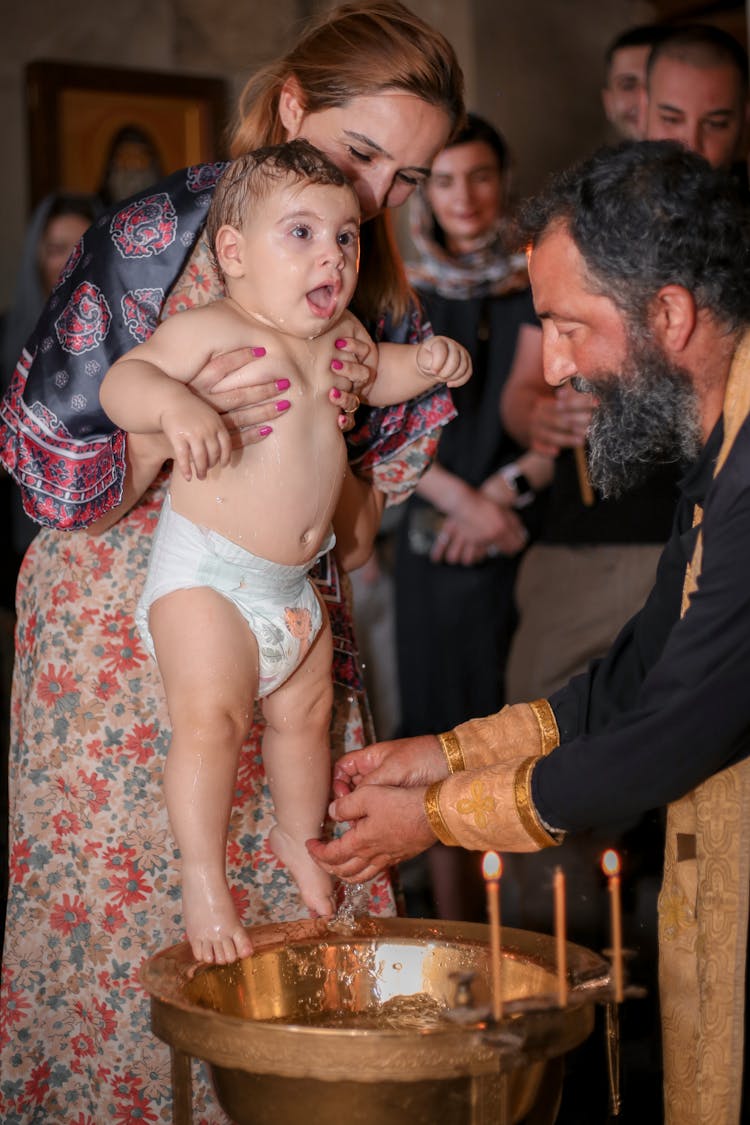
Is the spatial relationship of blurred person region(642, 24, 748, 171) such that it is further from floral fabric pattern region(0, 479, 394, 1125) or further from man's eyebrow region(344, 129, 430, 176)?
floral fabric pattern region(0, 479, 394, 1125)

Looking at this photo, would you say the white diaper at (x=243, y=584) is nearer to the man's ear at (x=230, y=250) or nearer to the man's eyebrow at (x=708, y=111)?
the man's ear at (x=230, y=250)

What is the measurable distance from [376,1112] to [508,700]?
312 cm

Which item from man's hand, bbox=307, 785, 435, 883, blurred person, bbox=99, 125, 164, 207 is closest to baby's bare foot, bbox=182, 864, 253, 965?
man's hand, bbox=307, 785, 435, 883

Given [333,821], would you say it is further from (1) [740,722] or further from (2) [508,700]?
(2) [508,700]

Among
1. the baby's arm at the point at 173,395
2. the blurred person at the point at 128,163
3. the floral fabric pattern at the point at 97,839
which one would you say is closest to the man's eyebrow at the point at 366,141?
the baby's arm at the point at 173,395

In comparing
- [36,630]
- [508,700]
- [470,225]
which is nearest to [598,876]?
[508,700]

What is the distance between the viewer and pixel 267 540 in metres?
2.20

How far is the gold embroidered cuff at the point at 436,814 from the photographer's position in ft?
7.13

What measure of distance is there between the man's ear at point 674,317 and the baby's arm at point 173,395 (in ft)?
1.99

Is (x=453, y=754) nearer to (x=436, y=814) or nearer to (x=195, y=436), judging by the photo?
(x=436, y=814)

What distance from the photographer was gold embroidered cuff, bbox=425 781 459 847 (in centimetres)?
217

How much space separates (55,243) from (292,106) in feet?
9.50

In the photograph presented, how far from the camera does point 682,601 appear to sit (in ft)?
7.41

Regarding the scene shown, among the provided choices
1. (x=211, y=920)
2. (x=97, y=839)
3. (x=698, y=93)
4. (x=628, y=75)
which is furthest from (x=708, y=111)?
(x=211, y=920)
